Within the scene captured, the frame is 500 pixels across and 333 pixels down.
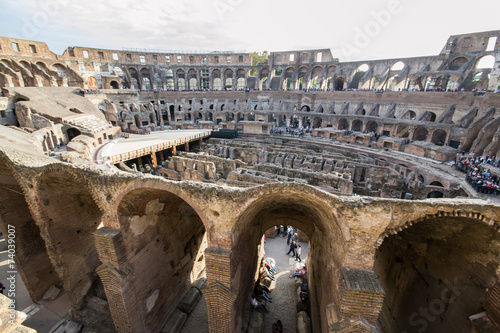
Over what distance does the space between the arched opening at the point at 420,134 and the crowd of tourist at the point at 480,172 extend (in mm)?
5519

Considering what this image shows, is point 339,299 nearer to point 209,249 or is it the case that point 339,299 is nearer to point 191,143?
point 209,249

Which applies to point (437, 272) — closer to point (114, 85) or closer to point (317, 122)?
point (317, 122)

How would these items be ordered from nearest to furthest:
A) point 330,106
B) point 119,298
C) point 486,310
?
point 486,310 → point 119,298 → point 330,106

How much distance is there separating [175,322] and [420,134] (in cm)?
2571

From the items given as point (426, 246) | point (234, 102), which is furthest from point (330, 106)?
A: point (426, 246)

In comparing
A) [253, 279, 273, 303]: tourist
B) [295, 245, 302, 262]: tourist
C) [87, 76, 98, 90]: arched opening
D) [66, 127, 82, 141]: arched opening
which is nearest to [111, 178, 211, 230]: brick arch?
[253, 279, 273, 303]: tourist

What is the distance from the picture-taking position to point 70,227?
32.2 feet

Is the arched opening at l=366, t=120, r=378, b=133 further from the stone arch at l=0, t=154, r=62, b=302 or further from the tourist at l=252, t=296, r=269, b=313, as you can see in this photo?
the stone arch at l=0, t=154, r=62, b=302

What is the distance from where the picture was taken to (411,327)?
8.33 m

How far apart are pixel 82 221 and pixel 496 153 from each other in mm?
25531

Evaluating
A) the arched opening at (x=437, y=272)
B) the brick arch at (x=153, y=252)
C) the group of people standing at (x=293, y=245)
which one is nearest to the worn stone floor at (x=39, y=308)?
the brick arch at (x=153, y=252)

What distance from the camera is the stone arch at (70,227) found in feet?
28.4

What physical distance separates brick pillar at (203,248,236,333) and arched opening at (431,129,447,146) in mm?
23234

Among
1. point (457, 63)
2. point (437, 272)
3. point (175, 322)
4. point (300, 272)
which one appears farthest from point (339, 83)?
point (175, 322)
